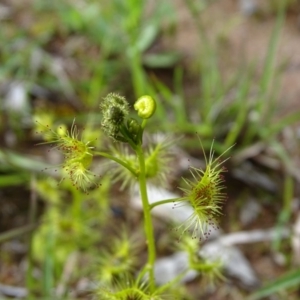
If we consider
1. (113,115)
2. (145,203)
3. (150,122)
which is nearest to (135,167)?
(145,203)

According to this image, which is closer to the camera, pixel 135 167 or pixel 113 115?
pixel 113 115

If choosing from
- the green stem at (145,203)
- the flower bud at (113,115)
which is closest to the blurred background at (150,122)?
the green stem at (145,203)

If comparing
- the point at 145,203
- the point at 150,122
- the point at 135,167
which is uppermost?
the point at 150,122

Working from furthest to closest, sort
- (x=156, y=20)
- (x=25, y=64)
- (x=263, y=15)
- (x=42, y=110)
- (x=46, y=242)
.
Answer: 1. (x=263, y=15)
2. (x=156, y=20)
3. (x=25, y=64)
4. (x=42, y=110)
5. (x=46, y=242)

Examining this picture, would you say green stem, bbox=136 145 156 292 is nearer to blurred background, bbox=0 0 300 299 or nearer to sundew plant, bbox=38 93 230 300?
sundew plant, bbox=38 93 230 300

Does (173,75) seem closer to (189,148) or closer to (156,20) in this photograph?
(156,20)

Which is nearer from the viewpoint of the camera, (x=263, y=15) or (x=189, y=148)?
(x=189, y=148)

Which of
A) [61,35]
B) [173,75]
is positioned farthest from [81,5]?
[173,75]

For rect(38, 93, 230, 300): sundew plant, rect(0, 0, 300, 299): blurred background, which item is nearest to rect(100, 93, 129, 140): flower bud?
rect(38, 93, 230, 300): sundew plant

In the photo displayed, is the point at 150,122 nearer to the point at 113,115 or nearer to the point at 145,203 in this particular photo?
the point at 145,203
